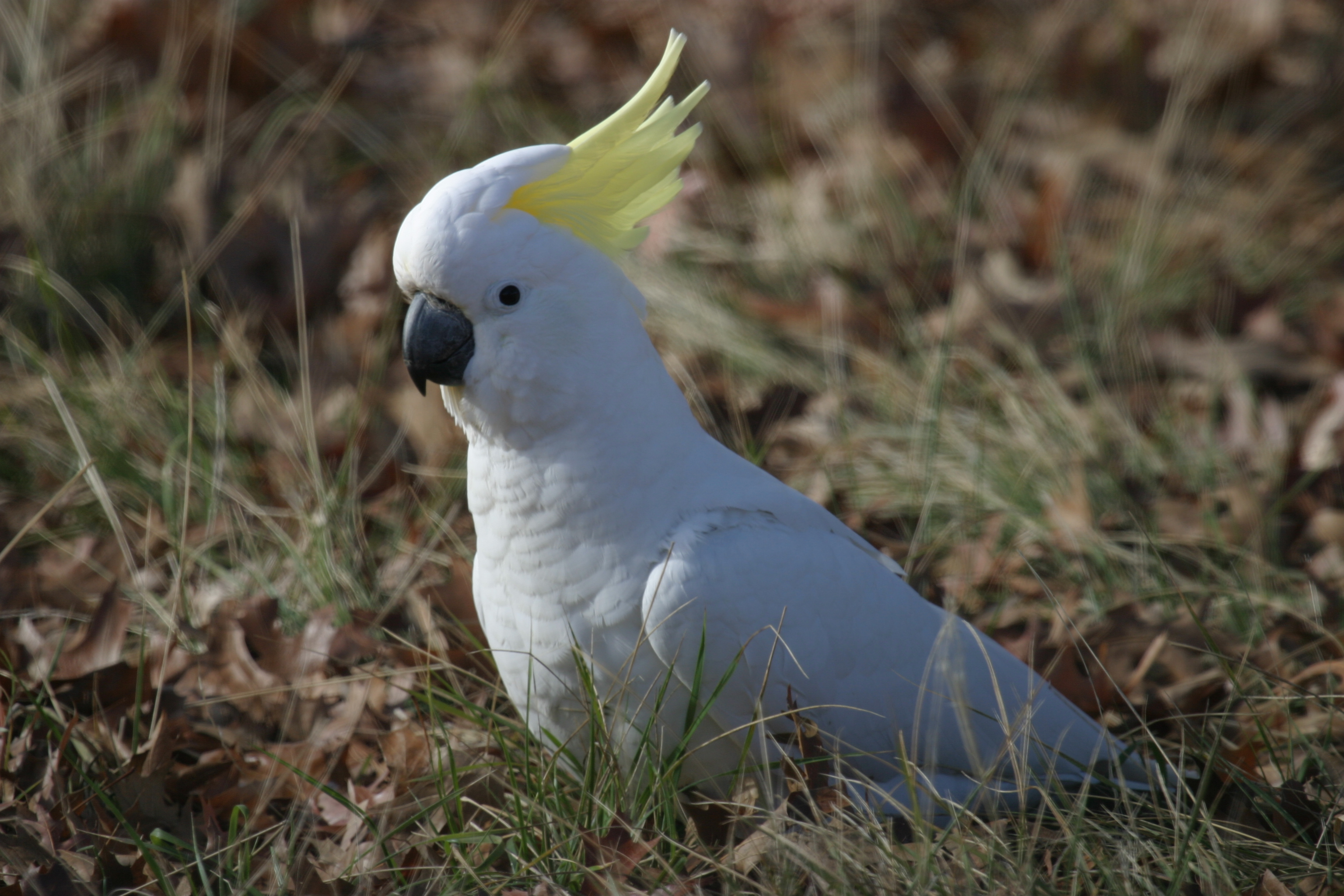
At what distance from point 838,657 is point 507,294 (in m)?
0.88

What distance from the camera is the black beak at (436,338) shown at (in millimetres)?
1803

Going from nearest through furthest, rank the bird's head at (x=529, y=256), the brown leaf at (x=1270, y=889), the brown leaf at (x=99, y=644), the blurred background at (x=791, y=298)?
the brown leaf at (x=1270, y=889)
the bird's head at (x=529, y=256)
the brown leaf at (x=99, y=644)
the blurred background at (x=791, y=298)

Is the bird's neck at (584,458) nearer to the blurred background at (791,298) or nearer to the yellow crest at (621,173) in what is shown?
the yellow crest at (621,173)

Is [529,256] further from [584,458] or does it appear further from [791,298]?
[791,298]

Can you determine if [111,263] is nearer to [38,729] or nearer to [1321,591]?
[38,729]

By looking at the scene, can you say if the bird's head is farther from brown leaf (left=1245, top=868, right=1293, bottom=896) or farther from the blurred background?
brown leaf (left=1245, top=868, right=1293, bottom=896)

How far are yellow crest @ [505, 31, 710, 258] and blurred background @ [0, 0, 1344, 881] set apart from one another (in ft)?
2.95

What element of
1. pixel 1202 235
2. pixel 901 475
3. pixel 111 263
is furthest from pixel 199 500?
pixel 1202 235

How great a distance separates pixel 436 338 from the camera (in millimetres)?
1804

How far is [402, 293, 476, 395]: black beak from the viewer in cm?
180

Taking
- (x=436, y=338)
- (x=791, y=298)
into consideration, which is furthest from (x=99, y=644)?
(x=791, y=298)

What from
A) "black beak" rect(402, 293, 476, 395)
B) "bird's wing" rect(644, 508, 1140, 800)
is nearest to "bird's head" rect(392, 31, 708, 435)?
"black beak" rect(402, 293, 476, 395)

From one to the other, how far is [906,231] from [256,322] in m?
2.35

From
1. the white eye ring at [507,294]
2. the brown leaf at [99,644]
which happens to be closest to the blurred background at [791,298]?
the brown leaf at [99,644]
